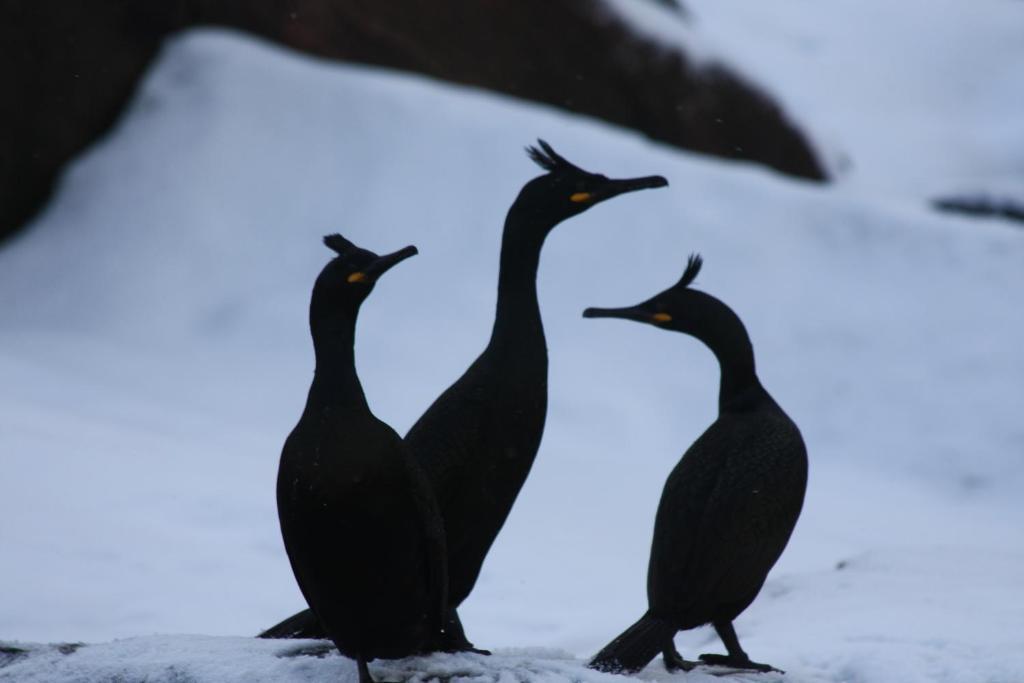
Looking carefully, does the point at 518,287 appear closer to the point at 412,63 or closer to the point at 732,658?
the point at 732,658

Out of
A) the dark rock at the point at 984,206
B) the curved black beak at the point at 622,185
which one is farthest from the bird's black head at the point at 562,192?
the dark rock at the point at 984,206

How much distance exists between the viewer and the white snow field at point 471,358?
538 centimetres

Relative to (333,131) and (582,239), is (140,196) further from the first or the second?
(582,239)

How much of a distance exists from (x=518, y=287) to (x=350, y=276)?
787 mm

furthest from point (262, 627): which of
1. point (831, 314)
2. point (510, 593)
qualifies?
point (831, 314)

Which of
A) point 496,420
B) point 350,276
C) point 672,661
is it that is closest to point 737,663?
point 672,661

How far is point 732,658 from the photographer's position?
12.0 ft

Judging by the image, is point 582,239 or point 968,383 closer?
point 968,383

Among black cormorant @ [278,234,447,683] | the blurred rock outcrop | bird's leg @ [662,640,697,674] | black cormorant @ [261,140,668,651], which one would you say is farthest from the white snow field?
black cormorant @ [278,234,447,683]

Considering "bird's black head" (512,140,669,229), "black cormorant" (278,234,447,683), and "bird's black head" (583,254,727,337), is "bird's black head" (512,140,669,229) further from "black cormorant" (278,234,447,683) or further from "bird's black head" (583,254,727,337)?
"black cormorant" (278,234,447,683)

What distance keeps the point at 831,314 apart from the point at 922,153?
6190mm

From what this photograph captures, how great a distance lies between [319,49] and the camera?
10.5m

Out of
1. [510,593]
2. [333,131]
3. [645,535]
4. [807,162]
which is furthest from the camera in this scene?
[807,162]

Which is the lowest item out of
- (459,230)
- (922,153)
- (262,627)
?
(262,627)
